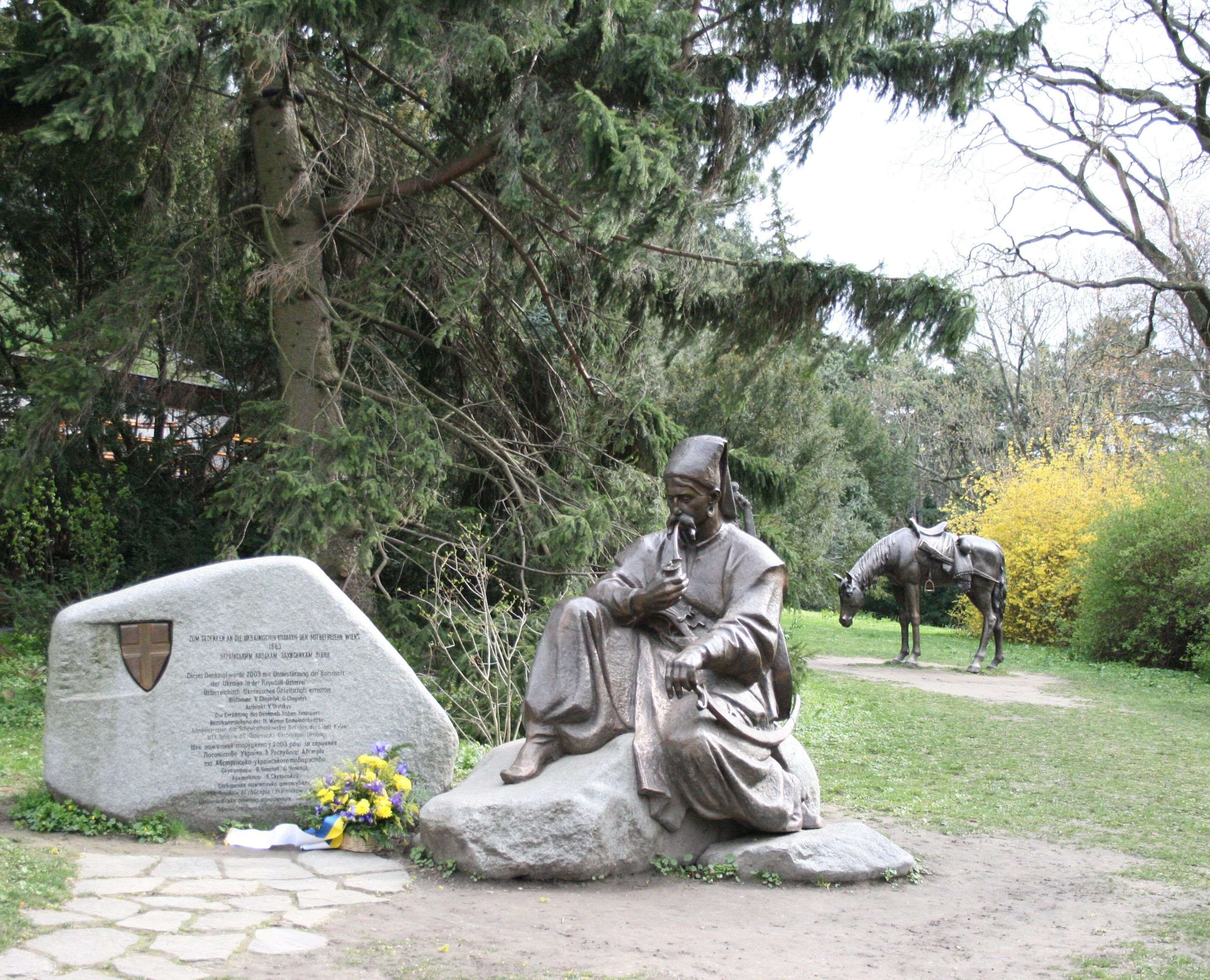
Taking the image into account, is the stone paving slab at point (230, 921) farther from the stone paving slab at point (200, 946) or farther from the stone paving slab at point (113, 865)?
the stone paving slab at point (113, 865)

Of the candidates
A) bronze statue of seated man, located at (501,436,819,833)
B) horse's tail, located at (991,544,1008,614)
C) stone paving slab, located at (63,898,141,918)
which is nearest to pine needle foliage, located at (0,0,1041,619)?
bronze statue of seated man, located at (501,436,819,833)

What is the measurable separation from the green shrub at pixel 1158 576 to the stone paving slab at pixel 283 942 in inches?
580

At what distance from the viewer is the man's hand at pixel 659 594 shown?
Answer: 5.32 metres

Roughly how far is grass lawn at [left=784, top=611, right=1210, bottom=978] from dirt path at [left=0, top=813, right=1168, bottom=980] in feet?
1.13

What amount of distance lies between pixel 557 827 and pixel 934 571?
1299 cm

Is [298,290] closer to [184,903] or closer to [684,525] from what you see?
[684,525]

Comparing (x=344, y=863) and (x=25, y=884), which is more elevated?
(x=25, y=884)

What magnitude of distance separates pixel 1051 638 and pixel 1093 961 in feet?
63.1

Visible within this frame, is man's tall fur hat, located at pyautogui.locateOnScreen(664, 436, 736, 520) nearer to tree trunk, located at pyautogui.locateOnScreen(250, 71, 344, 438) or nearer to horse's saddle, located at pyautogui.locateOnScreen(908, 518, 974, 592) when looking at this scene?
tree trunk, located at pyautogui.locateOnScreen(250, 71, 344, 438)

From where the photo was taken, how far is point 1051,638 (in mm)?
21922

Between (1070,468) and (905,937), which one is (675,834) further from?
(1070,468)

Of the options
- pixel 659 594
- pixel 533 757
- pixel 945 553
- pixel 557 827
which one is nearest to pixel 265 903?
pixel 557 827

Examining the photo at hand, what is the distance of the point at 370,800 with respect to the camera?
5355mm

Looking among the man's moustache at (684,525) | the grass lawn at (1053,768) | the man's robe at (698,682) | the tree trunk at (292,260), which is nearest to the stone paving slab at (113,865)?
the man's robe at (698,682)
